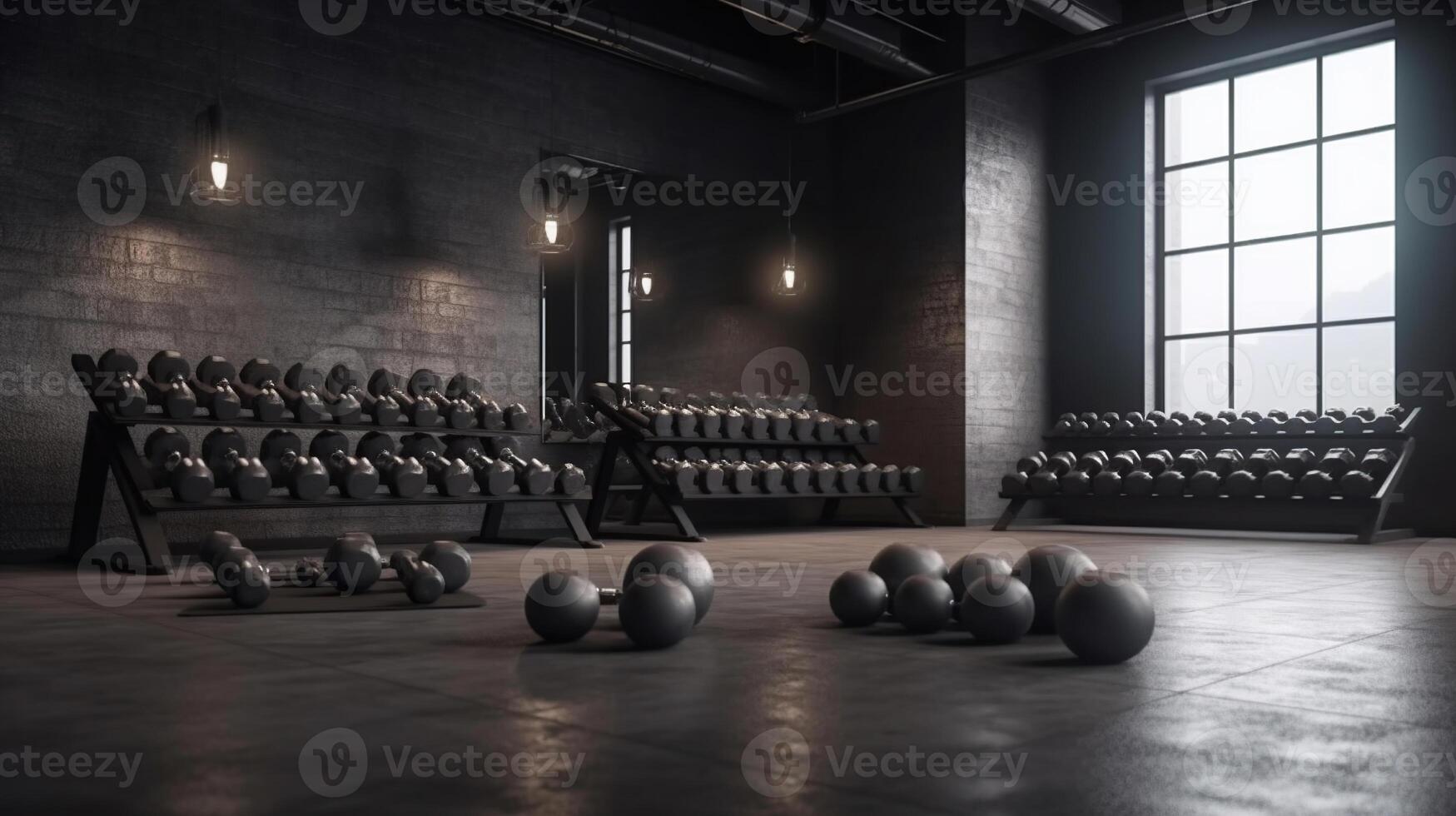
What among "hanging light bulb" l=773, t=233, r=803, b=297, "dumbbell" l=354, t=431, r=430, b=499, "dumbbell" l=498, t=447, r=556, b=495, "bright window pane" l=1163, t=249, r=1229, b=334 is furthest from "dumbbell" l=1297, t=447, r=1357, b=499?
"dumbbell" l=354, t=431, r=430, b=499

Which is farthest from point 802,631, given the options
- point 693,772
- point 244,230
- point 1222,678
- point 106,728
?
point 244,230

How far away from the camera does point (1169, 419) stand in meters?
9.25

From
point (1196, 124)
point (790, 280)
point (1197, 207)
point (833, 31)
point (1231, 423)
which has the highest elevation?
point (833, 31)

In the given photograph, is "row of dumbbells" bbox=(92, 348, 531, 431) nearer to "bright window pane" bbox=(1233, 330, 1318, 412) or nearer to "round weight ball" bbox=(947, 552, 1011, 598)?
"round weight ball" bbox=(947, 552, 1011, 598)

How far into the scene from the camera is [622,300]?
33.3 feet

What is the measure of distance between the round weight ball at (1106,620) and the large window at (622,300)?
7.63 meters

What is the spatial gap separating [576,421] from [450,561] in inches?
191

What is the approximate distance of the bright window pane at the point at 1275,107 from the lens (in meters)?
9.31

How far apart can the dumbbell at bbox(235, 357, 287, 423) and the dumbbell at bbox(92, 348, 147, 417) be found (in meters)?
0.52

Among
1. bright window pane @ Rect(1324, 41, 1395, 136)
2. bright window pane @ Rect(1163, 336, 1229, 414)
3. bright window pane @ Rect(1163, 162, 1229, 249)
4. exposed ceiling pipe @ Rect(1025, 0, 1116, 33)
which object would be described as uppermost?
exposed ceiling pipe @ Rect(1025, 0, 1116, 33)

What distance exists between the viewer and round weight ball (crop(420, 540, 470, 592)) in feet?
12.7

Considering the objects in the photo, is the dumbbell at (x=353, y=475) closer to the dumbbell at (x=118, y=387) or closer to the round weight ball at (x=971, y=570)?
the dumbbell at (x=118, y=387)

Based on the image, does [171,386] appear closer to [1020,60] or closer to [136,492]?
[136,492]

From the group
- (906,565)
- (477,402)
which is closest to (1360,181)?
(477,402)
